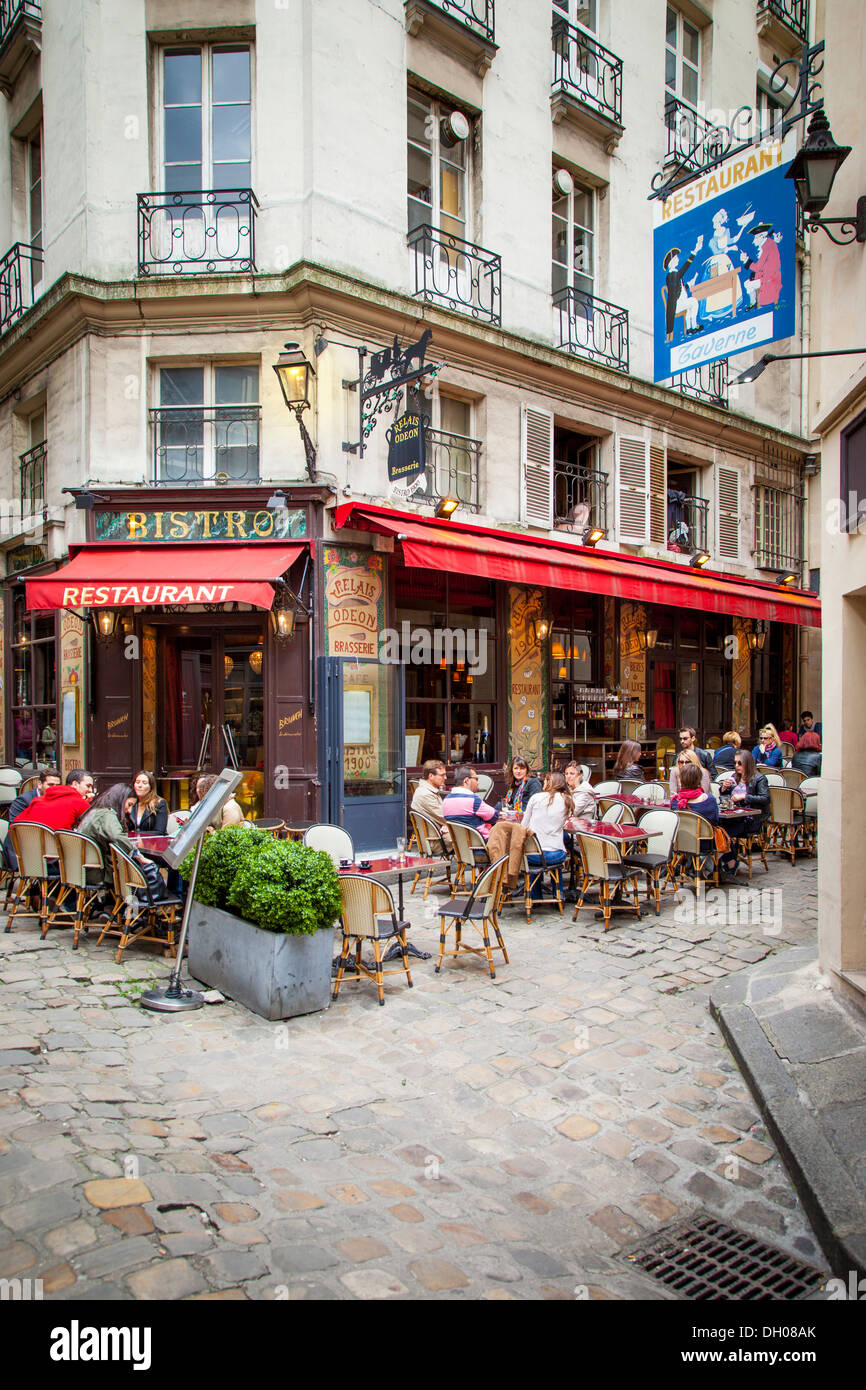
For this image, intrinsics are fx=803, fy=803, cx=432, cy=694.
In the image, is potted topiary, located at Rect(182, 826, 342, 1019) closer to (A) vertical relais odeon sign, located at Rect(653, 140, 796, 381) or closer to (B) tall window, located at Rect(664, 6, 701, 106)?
(A) vertical relais odeon sign, located at Rect(653, 140, 796, 381)

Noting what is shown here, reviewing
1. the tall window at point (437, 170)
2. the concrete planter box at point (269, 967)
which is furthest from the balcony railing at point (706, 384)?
the concrete planter box at point (269, 967)

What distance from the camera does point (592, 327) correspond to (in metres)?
13.2

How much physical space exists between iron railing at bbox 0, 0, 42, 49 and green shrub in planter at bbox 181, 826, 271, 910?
12264 millimetres

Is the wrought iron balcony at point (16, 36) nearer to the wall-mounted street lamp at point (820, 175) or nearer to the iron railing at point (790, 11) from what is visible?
the wall-mounted street lamp at point (820, 175)

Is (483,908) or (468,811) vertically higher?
(468,811)

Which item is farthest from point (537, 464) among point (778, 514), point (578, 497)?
point (778, 514)

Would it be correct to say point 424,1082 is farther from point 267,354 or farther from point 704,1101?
point 267,354

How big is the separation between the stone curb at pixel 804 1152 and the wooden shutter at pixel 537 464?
865 cm

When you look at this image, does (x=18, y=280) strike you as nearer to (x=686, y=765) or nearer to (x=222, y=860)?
(x=222, y=860)

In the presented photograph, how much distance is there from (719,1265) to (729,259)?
709cm

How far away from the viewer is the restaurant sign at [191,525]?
32.3 feet

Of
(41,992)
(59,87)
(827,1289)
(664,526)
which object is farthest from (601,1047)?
(59,87)

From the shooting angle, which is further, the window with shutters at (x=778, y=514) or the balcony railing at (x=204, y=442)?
the window with shutters at (x=778, y=514)

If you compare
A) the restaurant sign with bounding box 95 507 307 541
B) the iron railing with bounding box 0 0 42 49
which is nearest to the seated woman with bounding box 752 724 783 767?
the restaurant sign with bounding box 95 507 307 541
